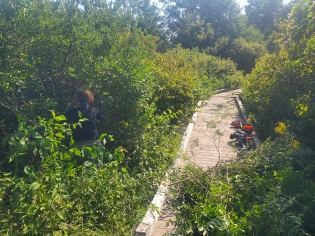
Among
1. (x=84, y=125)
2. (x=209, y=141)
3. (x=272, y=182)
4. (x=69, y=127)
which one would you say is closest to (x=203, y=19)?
(x=209, y=141)

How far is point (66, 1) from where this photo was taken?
7.60 m

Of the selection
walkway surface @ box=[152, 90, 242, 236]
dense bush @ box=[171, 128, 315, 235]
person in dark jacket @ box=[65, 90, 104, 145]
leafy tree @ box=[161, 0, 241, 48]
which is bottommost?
walkway surface @ box=[152, 90, 242, 236]

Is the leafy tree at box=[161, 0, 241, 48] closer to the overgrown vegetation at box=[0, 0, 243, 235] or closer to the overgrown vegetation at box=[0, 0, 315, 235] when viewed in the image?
the overgrown vegetation at box=[0, 0, 315, 235]

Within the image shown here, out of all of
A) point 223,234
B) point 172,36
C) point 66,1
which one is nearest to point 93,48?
point 66,1

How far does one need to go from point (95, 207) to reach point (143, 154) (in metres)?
2.08

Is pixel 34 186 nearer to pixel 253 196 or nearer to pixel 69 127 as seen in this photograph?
pixel 69 127

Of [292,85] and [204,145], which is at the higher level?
[292,85]

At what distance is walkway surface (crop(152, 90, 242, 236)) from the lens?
4.70m

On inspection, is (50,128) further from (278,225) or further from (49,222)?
(278,225)

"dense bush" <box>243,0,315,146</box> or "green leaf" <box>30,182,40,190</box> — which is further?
"dense bush" <box>243,0,315,146</box>

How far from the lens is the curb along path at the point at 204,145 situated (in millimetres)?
4360

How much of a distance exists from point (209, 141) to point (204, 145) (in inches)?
17.3

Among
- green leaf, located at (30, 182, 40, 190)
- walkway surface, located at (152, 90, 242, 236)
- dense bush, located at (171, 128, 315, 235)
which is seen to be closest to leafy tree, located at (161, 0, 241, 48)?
walkway surface, located at (152, 90, 242, 236)

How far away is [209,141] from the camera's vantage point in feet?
28.3
